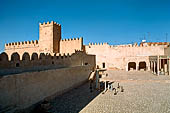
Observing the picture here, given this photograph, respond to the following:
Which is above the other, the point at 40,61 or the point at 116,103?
the point at 40,61

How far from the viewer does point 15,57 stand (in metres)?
5.14

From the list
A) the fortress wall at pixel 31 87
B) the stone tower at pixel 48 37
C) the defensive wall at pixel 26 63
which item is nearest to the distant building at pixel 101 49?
the stone tower at pixel 48 37

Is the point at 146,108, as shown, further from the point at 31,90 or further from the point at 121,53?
the point at 121,53

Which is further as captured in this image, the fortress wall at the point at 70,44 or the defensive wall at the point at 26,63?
the fortress wall at the point at 70,44

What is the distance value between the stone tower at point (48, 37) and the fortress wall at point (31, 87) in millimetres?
10741

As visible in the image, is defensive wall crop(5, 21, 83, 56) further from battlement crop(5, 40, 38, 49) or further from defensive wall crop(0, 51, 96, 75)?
defensive wall crop(0, 51, 96, 75)

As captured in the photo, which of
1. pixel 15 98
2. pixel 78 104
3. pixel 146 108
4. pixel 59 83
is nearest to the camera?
pixel 15 98

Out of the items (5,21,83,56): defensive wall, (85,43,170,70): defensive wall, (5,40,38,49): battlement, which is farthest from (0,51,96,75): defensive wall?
(85,43,170,70): defensive wall

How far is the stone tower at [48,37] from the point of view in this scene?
18.1 m


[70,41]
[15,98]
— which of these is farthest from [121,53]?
[15,98]

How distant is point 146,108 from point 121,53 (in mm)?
20418

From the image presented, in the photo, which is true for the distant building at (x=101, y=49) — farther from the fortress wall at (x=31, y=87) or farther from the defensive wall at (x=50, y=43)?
the fortress wall at (x=31, y=87)

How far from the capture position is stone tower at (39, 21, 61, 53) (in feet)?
59.5

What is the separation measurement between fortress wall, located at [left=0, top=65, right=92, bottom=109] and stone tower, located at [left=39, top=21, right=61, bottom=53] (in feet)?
35.2
